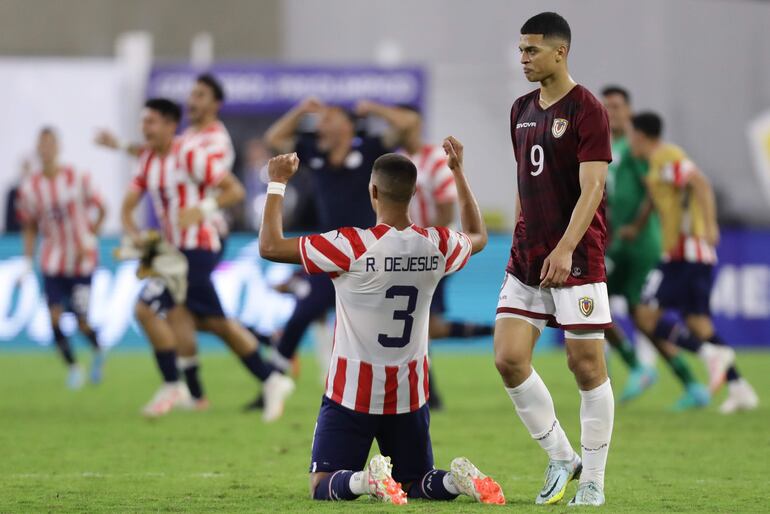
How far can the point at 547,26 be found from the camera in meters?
5.80

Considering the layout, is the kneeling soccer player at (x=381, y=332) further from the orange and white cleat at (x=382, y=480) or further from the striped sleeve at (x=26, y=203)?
the striped sleeve at (x=26, y=203)

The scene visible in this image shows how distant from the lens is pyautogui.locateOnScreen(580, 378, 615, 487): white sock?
580cm

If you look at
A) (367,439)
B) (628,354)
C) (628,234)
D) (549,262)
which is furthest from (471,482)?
(628,354)

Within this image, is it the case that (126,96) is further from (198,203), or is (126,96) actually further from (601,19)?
(198,203)

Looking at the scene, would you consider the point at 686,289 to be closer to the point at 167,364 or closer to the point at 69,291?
the point at 167,364

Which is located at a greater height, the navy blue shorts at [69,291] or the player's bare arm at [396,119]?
the player's bare arm at [396,119]

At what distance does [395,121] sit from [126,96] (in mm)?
10137

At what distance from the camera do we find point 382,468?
5.48 metres

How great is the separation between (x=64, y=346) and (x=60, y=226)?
1.25m

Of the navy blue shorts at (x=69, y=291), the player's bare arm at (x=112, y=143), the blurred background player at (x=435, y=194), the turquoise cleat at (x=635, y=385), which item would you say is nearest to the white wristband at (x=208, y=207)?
the player's bare arm at (x=112, y=143)

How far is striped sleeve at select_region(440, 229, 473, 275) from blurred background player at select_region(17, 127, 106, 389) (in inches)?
320

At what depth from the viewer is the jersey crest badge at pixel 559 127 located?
577 cm

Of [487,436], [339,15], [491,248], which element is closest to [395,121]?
[487,436]

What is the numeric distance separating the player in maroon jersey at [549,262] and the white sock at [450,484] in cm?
40
